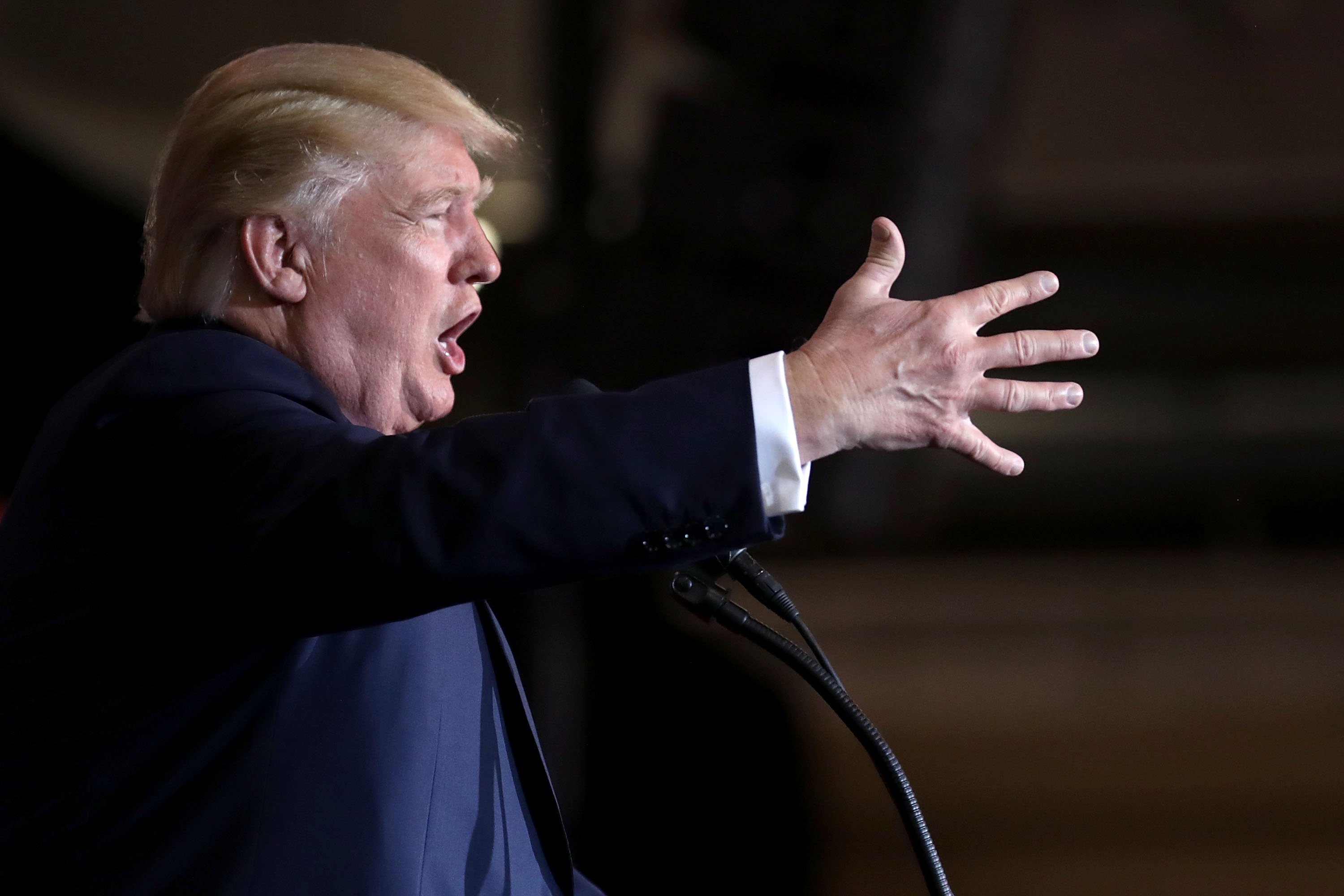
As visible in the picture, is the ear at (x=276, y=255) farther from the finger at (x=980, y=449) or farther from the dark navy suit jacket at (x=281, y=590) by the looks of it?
the finger at (x=980, y=449)

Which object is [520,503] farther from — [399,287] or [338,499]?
[399,287]

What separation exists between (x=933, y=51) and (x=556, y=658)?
3.57 feet

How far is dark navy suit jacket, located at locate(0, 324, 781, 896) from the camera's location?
65 centimetres

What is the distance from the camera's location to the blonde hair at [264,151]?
968 millimetres

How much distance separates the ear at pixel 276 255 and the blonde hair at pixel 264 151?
0.03 ft

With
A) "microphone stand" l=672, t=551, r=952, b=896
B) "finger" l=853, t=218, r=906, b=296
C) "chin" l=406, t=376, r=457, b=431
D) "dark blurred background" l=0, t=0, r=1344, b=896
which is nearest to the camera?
"finger" l=853, t=218, r=906, b=296

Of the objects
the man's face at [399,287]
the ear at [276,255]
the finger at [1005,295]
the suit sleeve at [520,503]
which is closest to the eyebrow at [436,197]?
the man's face at [399,287]

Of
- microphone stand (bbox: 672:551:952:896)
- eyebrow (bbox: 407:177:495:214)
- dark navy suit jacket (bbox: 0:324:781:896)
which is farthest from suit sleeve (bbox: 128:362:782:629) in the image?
eyebrow (bbox: 407:177:495:214)

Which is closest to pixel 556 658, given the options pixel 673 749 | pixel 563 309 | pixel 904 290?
pixel 673 749

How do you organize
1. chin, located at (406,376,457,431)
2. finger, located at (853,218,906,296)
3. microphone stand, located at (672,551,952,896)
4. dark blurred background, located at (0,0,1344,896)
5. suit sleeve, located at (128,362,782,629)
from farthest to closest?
dark blurred background, located at (0,0,1344,896) → chin, located at (406,376,457,431) → microphone stand, located at (672,551,952,896) → finger, located at (853,218,906,296) → suit sleeve, located at (128,362,782,629)

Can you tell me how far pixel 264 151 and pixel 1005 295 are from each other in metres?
0.67

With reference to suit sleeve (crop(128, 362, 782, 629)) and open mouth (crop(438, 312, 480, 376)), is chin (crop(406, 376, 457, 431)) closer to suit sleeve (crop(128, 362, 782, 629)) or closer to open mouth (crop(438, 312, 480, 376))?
open mouth (crop(438, 312, 480, 376))

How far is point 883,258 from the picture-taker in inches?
30.4

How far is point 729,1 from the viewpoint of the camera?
5.29ft
